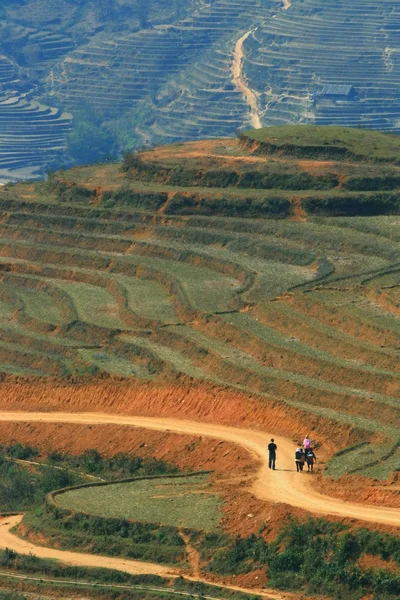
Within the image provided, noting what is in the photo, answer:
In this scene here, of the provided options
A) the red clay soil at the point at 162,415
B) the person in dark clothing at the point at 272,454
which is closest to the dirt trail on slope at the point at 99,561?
the red clay soil at the point at 162,415

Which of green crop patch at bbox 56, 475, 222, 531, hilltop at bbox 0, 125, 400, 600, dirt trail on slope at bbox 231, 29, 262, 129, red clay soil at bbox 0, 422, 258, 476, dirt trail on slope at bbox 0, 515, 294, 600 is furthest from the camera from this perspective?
dirt trail on slope at bbox 231, 29, 262, 129

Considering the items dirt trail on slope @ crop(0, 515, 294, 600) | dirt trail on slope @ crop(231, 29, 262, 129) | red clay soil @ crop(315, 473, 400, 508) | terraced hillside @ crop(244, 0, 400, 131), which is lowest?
dirt trail on slope @ crop(231, 29, 262, 129)

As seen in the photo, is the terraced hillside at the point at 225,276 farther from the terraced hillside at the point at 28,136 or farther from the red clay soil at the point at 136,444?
the terraced hillside at the point at 28,136

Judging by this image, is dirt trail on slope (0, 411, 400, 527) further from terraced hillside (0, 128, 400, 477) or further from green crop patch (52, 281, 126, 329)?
green crop patch (52, 281, 126, 329)

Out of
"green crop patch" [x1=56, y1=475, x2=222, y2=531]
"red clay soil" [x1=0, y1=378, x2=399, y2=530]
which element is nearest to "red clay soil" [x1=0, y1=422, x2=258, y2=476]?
"red clay soil" [x1=0, y1=378, x2=399, y2=530]

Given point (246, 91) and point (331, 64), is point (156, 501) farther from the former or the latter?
point (246, 91)

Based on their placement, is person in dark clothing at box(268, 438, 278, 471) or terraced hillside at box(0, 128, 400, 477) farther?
terraced hillside at box(0, 128, 400, 477)

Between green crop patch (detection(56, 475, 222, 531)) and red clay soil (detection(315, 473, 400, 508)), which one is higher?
red clay soil (detection(315, 473, 400, 508))

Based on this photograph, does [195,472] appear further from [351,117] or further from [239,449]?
[351,117]
